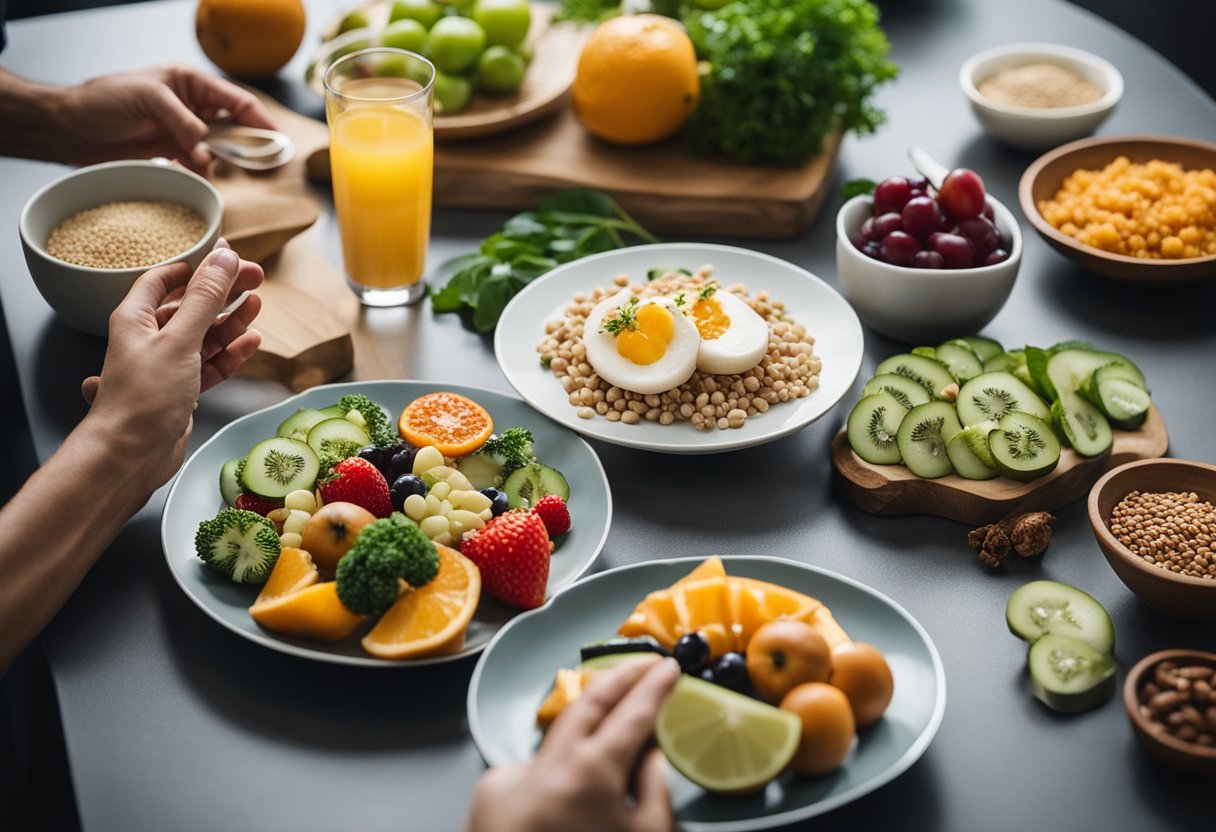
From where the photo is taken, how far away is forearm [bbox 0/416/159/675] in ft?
4.48

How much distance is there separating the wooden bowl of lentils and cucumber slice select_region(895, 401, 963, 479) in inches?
8.7

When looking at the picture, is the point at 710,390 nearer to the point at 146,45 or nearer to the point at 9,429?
the point at 9,429

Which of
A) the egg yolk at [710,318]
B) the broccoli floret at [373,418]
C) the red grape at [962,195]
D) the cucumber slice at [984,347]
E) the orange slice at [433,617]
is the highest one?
the red grape at [962,195]

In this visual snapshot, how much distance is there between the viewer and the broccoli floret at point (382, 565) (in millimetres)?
1362

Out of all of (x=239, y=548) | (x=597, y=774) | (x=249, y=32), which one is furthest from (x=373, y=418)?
(x=249, y=32)

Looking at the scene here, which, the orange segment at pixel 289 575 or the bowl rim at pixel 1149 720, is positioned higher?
the bowl rim at pixel 1149 720

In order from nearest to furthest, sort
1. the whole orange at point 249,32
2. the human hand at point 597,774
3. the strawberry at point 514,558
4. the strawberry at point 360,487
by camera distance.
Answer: the human hand at point 597,774 < the strawberry at point 514,558 < the strawberry at point 360,487 < the whole orange at point 249,32

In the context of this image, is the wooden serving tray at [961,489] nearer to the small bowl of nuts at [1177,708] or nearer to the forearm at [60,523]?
the small bowl of nuts at [1177,708]

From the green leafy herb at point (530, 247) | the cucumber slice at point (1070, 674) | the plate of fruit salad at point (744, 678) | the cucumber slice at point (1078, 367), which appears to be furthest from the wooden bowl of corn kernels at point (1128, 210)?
the plate of fruit salad at point (744, 678)

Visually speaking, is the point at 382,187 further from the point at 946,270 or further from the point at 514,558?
the point at 946,270

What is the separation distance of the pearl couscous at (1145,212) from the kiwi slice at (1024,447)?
1.82 ft

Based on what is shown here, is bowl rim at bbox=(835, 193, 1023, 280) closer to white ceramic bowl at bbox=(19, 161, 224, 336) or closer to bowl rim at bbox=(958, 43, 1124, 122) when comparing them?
bowl rim at bbox=(958, 43, 1124, 122)

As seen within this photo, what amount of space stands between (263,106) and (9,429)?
0.80 m

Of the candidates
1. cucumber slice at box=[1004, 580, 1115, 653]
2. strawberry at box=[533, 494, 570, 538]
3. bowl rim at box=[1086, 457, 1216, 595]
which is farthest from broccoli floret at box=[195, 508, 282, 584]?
bowl rim at box=[1086, 457, 1216, 595]
